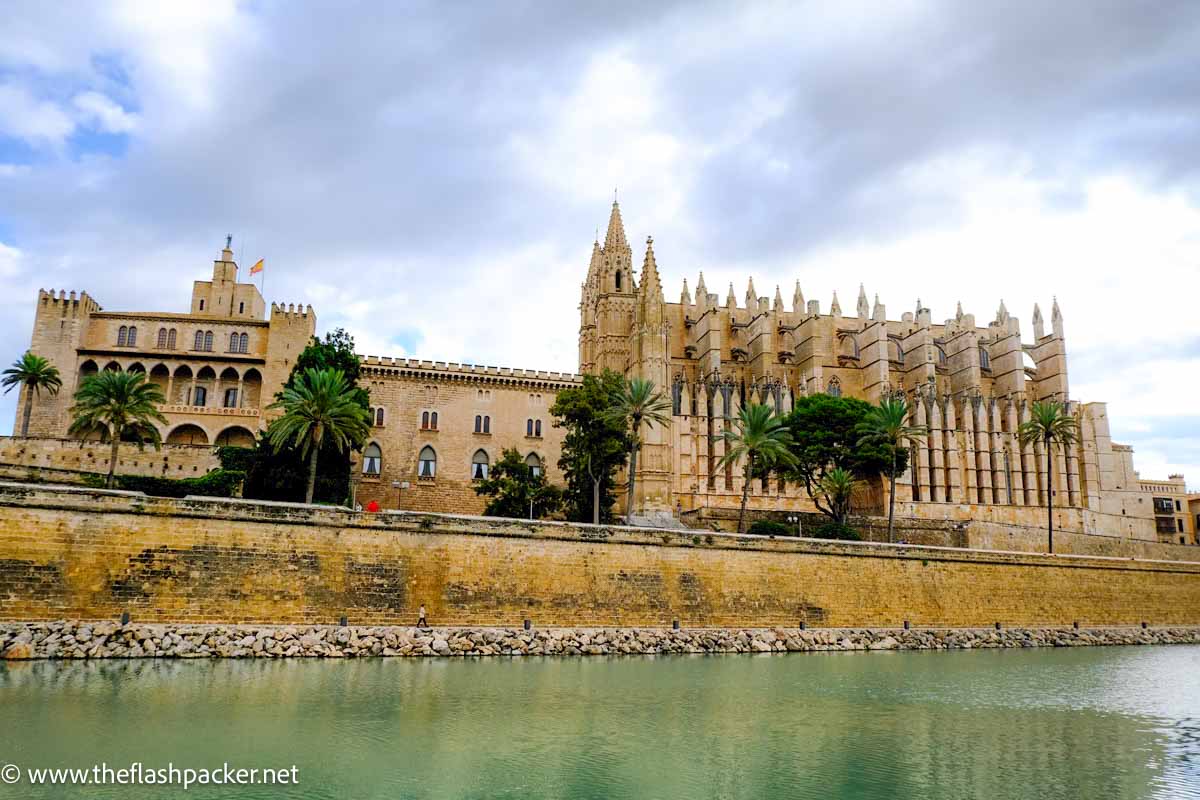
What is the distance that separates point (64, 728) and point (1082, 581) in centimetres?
3475

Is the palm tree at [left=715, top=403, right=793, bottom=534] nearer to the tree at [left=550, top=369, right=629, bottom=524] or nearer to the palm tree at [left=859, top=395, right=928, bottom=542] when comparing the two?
the palm tree at [left=859, top=395, right=928, bottom=542]

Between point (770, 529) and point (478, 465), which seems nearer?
point (770, 529)

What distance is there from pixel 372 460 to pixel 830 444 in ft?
75.9

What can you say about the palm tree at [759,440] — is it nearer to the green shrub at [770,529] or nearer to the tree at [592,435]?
the green shrub at [770,529]

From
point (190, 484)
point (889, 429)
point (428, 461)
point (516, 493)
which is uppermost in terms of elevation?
point (889, 429)

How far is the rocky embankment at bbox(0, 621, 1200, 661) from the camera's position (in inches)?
752

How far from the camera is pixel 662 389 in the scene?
48.2 meters

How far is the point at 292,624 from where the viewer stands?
22.2m

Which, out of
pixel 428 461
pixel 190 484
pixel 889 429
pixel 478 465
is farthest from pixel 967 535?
pixel 190 484

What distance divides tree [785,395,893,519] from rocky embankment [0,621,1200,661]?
43.0 feet

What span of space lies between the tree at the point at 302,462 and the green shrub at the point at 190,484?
2.72 feet

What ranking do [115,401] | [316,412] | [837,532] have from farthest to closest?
[837,532]
[115,401]
[316,412]

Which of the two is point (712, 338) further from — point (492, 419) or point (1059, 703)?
point (1059, 703)

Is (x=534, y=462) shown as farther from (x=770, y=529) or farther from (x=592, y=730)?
(x=592, y=730)
